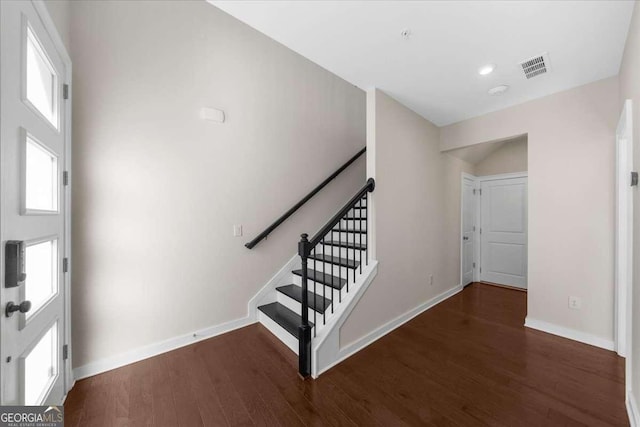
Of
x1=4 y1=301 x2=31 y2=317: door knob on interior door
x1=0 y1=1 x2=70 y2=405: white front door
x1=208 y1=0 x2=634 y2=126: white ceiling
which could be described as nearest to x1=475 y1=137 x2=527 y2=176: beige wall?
x1=208 y1=0 x2=634 y2=126: white ceiling

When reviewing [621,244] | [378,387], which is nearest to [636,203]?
[621,244]

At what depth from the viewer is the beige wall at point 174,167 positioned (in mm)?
1947

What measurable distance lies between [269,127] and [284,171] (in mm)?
582

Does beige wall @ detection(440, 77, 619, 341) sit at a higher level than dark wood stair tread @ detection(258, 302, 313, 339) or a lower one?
higher

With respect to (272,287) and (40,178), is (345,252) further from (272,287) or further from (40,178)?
(40,178)

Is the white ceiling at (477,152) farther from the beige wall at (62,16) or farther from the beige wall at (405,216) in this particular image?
the beige wall at (62,16)

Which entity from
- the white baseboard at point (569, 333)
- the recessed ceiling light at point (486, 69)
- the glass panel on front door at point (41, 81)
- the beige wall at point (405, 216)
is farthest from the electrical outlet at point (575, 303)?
the glass panel on front door at point (41, 81)

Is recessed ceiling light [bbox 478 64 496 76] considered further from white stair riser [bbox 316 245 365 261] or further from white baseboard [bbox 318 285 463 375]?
white baseboard [bbox 318 285 463 375]

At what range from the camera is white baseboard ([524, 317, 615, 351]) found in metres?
2.30

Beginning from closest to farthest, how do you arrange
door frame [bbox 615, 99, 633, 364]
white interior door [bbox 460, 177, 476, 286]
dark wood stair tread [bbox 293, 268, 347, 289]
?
door frame [bbox 615, 99, 633, 364] < dark wood stair tread [bbox 293, 268, 347, 289] < white interior door [bbox 460, 177, 476, 286]

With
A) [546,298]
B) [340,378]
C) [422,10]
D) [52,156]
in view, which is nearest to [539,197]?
[546,298]

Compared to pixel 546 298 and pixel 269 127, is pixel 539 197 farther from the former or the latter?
pixel 269 127

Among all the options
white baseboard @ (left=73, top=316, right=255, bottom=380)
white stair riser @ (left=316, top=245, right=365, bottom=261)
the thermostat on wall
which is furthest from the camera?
white stair riser @ (left=316, top=245, right=365, bottom=261)

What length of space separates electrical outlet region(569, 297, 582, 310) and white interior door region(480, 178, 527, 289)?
179 cm
